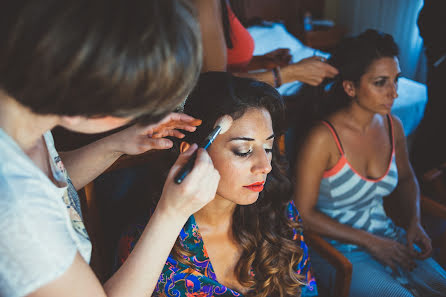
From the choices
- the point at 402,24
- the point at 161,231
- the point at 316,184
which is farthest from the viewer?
the point at 402,24

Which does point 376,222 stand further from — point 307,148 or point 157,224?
point 157,224

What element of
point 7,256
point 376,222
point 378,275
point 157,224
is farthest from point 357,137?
point 7,256

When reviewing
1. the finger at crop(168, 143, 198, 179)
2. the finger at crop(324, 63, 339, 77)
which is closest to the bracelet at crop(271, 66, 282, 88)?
the finger at crop(324, 63, 339, 77)

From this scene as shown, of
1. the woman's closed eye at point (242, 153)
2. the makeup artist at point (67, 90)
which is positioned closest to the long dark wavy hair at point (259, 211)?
the woman's closed eye at point (242, 153)

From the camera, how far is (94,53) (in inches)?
18.7

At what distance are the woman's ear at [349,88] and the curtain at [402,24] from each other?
2.19 m

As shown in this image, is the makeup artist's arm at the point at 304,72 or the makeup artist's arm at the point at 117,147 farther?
the makeup artist's arm at the point at 304,72

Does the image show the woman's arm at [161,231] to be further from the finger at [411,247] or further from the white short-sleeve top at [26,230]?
the finger at [411,247]

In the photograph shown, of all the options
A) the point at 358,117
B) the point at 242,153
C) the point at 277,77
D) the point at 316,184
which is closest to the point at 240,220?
the point at 242,153

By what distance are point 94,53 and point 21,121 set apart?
222mm

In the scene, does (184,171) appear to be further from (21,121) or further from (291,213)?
(291,213)

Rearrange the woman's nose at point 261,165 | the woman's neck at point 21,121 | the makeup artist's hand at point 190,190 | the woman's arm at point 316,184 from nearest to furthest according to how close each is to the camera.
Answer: the woman's neck at point 21,121 → the makeup artist's hand at point 190,190 → the woman's nose at point 261,165 → the woman's arm at point 316,184

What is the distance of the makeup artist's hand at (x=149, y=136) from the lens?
2.94 ft

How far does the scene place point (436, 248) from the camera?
1.74 m
